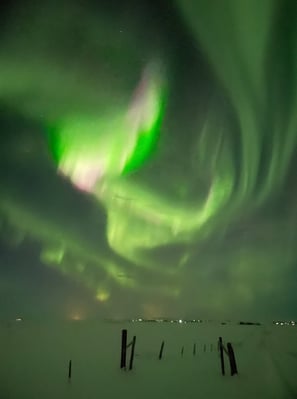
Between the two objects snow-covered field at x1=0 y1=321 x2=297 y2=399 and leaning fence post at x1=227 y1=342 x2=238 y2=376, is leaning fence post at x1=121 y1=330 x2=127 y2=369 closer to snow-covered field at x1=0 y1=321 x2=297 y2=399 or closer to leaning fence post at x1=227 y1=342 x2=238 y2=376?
snow-covered field at x1=0 y1=321 x2=297 y2=399

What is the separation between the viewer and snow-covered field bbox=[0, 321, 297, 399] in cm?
145

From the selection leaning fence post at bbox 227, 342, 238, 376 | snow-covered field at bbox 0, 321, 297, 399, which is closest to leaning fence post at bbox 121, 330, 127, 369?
snow-covered field at bbox 0, 321, 297, 399

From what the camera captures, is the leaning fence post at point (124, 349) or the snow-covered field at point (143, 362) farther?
the leaning fence post at point (124, 349)

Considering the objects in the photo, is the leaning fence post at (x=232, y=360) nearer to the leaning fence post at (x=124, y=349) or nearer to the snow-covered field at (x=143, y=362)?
the snow-covered field at (x=143, y=362)

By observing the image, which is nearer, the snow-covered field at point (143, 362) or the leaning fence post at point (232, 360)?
the snow-covered field at point (143, 362)

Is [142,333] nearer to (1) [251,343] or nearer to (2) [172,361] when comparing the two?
(2) [172,361]

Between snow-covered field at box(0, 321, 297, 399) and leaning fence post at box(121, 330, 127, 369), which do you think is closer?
snow-covered field at box(0, 321, 297, 399)

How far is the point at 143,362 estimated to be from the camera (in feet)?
5.62

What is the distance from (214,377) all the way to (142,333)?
0.53 metres

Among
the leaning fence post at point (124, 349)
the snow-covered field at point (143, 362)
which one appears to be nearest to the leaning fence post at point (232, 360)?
the snow-covered field at point (143, 362)

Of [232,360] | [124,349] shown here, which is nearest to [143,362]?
[124,349]

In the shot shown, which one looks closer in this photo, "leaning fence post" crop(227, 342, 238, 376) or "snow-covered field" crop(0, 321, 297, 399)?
"snow-covered field" crop(0, 321, 297, 399)

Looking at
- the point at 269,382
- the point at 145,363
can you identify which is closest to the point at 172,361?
the point at 145,363

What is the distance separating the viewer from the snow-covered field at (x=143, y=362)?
1452 millimetres
